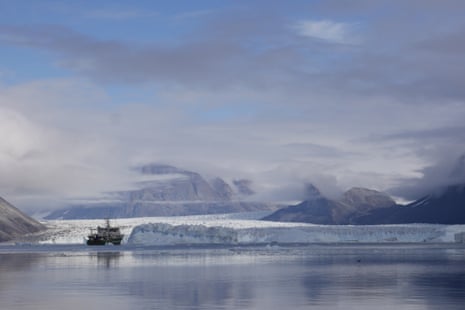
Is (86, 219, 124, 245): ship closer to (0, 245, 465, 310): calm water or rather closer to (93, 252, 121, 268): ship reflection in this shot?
(93, 252, 121, 268): ship reflection

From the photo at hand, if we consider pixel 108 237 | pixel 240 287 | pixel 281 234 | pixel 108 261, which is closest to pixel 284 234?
pixel 281 234

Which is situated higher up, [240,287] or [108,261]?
[108,261]

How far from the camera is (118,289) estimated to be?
3494 cm

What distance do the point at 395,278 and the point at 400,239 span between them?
86.1m

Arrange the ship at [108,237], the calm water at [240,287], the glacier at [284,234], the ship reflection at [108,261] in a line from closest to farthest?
the calm water at [240,287]
the ship reflection at [108,261]
the glacier at [284,234]
the ship at [108,237]

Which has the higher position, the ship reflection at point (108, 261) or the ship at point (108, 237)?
the ship at point (108, 237)

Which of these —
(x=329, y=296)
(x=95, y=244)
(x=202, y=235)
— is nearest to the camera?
(x=329, y=296)

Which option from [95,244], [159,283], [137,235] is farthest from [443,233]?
[159,283]

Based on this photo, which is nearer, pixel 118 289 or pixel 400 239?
pixel 118 289

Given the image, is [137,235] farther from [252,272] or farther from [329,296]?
[329,296]

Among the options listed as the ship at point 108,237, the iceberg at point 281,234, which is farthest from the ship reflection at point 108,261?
the ship at point 108,237

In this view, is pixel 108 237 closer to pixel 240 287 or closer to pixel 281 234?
pixel 281 234

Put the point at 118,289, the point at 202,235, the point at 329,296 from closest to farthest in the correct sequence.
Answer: the point at 329,296, the point at 118,289, the point at 202,235

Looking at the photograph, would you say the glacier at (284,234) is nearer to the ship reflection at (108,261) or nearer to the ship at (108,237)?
the ship at (108,237)
